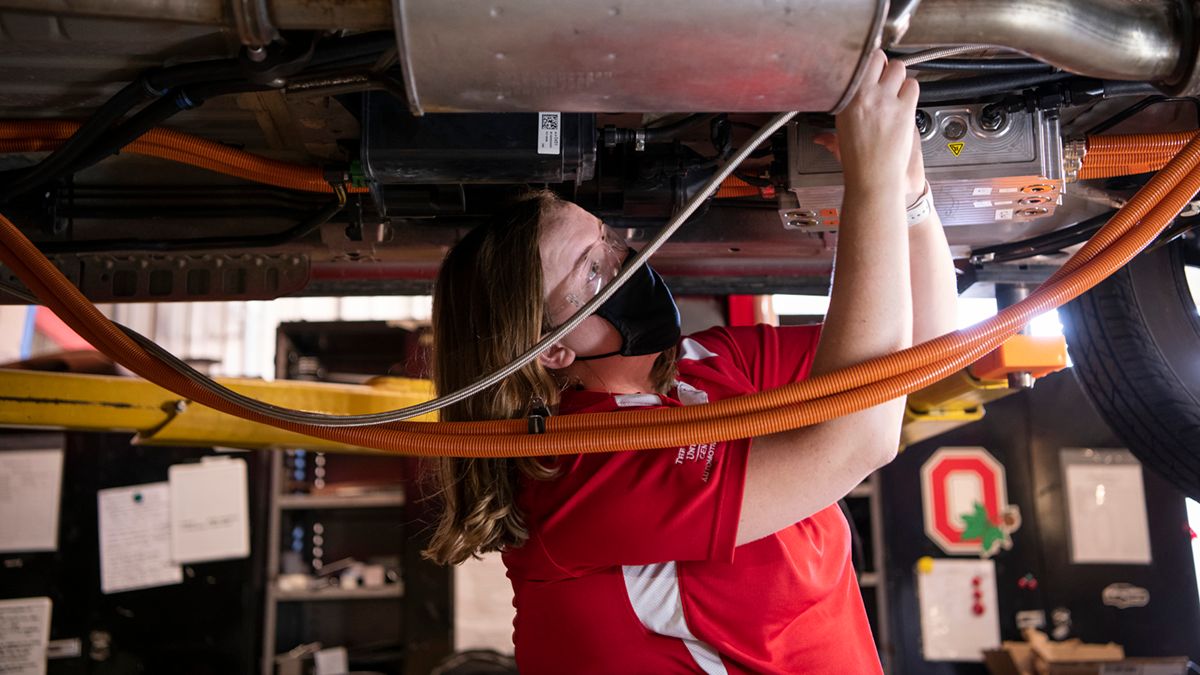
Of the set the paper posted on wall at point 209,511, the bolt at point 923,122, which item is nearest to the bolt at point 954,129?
the bolt at point 923,122

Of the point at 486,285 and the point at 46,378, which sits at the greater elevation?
the point at 486,285

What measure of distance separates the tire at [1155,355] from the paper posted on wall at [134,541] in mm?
3609

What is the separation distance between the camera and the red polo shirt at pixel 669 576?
1.15 m

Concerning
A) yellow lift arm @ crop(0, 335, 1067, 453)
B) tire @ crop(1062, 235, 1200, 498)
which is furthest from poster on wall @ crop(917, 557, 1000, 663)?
tire @ crop(1062, 235, 1200, 498)

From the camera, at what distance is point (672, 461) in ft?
3.82

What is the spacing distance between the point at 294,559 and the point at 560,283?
3.24m

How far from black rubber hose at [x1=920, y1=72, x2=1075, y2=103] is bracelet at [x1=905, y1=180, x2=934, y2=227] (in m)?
0.11

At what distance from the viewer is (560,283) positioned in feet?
4.64

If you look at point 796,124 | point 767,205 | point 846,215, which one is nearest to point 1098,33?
point 846,215

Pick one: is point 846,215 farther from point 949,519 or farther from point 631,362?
point 949,519

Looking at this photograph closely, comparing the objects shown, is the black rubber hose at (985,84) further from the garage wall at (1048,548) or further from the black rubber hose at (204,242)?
the garage wall at (1048,548)

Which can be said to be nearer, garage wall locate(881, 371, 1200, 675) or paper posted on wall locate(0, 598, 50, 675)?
paper posted on wall locate(0, 598, 50, 675)

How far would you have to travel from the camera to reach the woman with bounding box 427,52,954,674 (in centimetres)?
101

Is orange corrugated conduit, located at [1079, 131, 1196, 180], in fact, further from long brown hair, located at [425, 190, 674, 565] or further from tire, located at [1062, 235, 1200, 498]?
long brown hair, located at [425, 190, 674, 565]
